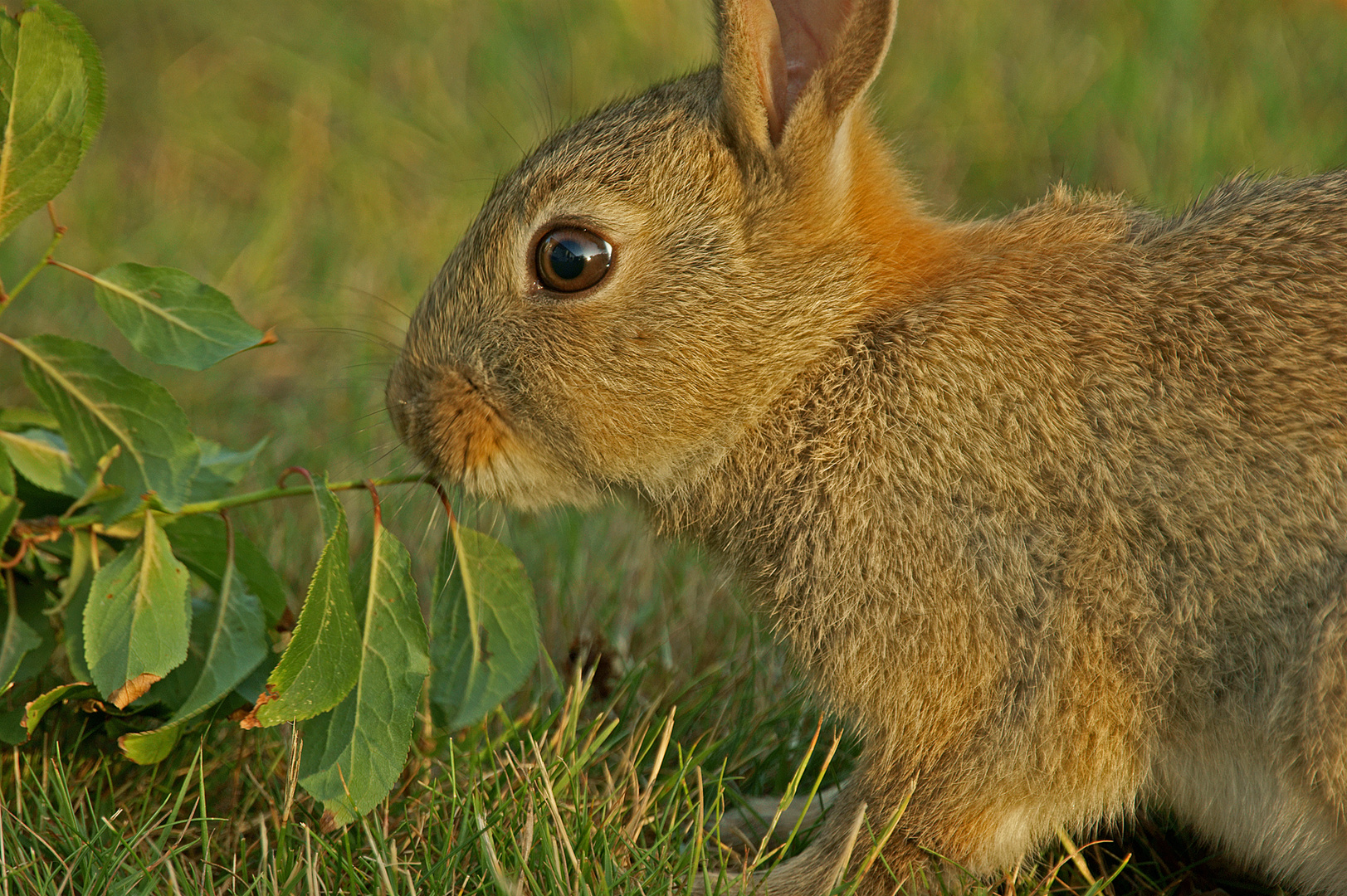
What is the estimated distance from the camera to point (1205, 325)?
99.3 inches

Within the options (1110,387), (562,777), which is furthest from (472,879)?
(1110,387)

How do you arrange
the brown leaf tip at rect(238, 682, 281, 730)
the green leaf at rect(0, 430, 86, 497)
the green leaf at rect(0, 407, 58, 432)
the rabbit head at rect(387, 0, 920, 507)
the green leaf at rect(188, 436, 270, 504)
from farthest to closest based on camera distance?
1. the green leaf at rect(188, 436, 270, 504)
2. the green leaf at rect(0, 407, 58, 432)
3. the green leaf at rect(0, 430, 86, 497)
4. the rabbit head at rect(387, 0, 920, 507)
5. the brown leaf tip at rect(238, 682, 281, 730)

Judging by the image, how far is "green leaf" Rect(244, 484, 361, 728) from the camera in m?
2.50

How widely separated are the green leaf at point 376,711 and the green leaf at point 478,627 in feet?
0.80

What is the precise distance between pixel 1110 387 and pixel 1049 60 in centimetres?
377

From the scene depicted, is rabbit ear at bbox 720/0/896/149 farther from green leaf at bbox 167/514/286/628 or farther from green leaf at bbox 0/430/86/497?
green leaf at bbox 0/430/86/497

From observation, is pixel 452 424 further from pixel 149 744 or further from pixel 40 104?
Result: pixel 40 104

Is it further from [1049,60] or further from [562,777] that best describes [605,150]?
[1049,60]

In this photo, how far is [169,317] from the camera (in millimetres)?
2787

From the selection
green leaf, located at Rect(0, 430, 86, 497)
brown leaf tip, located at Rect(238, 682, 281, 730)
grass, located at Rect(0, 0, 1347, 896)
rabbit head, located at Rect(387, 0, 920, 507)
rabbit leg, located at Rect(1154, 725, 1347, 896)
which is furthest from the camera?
green leaf, located at Rect(0, 430, 86, 497)

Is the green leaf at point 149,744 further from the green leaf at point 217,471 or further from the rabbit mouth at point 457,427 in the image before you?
the rabbit mouth at point 457,427

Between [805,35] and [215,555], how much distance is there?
5.39 feet

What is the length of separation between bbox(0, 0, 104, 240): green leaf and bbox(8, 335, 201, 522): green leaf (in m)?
0.27

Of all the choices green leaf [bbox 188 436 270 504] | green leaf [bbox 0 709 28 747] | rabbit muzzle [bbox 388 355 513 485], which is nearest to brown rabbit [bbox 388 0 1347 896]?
rabbit muzzle [bbox 388 355 513 485]
